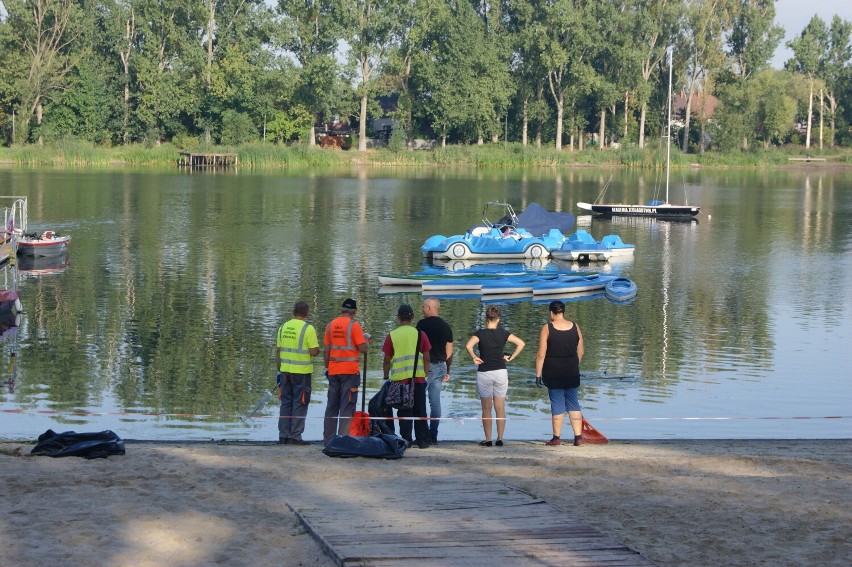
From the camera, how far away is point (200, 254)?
41.6m

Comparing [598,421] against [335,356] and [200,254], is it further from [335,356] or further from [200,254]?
[200,254]

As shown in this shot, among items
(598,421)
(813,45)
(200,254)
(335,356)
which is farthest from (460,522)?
(813,45)

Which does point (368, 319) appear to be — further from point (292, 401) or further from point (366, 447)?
point (366, 447)

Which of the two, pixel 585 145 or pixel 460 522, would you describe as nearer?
pixel 460 522

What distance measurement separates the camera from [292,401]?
589 inches

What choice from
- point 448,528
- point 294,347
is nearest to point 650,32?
point 294,347

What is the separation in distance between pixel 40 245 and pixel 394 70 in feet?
273

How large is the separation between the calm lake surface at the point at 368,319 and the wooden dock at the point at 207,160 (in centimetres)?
4087

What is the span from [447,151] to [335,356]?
103 metres

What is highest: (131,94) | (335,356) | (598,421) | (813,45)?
(813,45)

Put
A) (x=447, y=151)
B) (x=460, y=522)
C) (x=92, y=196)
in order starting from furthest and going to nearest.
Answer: (x=447, y=151) → (x=92, y=196) → (x=460, y=522)

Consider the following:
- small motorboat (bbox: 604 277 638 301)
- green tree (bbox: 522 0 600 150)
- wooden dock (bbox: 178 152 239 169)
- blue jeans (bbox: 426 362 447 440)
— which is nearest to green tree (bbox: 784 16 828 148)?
green tree (bbox: 522 0 600 150)

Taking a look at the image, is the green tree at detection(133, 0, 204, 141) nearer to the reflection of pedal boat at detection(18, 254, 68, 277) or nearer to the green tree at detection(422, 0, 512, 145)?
the green tree at detection(422, 0, 512, 145)

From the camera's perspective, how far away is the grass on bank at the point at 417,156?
101562mm
